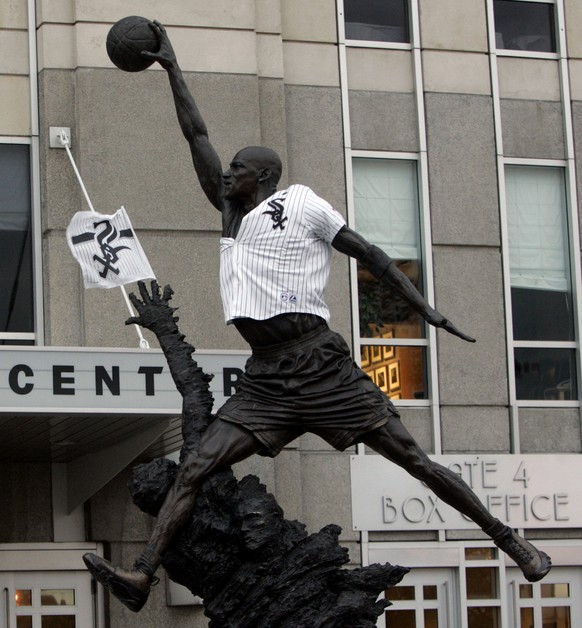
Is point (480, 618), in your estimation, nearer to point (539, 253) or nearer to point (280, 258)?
point (539, 253)

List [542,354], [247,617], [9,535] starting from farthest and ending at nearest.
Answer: [542,354] < [9,535] < [247,617]

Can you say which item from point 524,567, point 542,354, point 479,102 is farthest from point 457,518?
point 524,567

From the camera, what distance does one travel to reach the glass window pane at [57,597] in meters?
15.8

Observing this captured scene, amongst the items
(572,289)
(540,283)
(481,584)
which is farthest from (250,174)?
(572,289)

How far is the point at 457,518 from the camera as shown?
16.5 m

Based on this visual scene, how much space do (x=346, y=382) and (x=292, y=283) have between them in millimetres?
521

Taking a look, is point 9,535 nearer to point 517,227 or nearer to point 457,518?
point 457,518

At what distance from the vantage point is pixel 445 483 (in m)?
7.70

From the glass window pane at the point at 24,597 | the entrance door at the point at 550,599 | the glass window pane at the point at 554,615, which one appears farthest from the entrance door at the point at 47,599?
the glass window pane at the point at 554,615

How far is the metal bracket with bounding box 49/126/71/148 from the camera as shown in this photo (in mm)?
15859

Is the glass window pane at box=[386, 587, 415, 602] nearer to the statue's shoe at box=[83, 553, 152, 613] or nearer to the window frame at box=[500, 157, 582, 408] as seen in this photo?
the window frame at box=[500, 157, 582, 408]

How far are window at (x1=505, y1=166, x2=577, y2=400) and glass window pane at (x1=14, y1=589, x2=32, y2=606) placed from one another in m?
5.27

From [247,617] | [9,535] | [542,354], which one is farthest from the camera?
[542,354]

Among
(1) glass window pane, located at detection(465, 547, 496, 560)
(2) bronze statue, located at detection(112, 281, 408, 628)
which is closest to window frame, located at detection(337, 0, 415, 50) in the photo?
(1) glass window pane, located at detection(465, 547, 496, 560)
